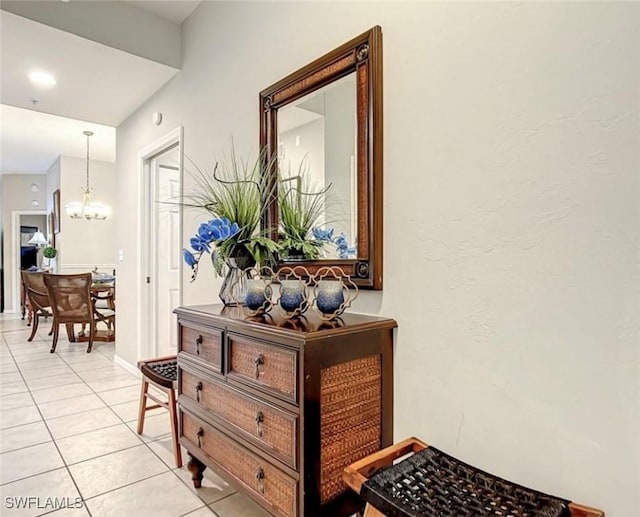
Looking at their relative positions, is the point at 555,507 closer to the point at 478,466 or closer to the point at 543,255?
the point at 478,466

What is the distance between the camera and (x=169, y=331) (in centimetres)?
382

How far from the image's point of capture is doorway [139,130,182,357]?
3756 millimetres

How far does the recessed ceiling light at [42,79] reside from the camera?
302 centimetres

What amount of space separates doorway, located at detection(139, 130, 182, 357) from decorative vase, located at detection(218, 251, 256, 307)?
78.2 inches

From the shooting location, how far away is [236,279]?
193cm

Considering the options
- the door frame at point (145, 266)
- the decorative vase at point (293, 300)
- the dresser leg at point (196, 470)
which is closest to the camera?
the decorative vase at point (293, 300)

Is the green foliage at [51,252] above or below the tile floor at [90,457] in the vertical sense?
above

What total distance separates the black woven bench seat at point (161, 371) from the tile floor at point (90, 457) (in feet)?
1.45

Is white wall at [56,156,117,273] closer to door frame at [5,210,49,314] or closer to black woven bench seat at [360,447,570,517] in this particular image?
door frame at [5,210,49,314]

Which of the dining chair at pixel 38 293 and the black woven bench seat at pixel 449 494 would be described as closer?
the black woven bench seat at pixel 449 494

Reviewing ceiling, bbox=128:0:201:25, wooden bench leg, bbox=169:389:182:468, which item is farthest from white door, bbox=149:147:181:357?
wooden bench leg, bbox=169:389:182:468

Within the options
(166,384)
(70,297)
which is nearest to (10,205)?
(70,297)

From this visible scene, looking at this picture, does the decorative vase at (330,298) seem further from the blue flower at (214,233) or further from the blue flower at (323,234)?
the blue flower at (214,233)

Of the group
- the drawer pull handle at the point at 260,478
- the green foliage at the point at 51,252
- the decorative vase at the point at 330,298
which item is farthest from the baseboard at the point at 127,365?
the green foliage at the point at 51,252
